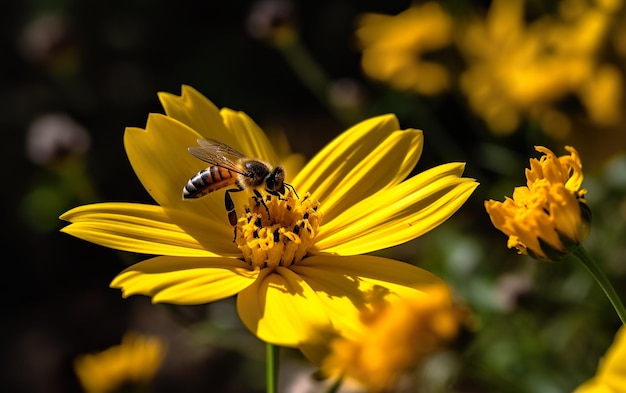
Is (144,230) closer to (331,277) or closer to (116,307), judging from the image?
(331,277)

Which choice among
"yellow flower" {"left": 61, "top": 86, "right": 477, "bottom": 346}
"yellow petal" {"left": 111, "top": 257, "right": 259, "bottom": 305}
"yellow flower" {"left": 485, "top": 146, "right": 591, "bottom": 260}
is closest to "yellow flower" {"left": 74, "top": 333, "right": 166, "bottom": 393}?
"yellow flower" {"left": 61, "top": 86, "right": 477, "bottom": 346}

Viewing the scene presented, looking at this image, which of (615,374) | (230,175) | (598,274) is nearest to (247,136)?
(230,175)

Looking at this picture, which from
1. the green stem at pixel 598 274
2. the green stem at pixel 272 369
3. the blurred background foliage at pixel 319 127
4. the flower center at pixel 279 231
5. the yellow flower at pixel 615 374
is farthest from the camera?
the blurred background foliage at pixel 319 127

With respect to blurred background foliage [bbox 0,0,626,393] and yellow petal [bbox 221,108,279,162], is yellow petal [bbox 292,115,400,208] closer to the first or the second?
yellow petal [bbox 221,108,279,162]

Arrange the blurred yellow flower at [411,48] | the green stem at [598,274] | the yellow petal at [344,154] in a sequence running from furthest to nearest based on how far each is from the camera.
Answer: the blurred yellow flower at [411,48], the yellow petal at [344,154], the green stem at [598,274]

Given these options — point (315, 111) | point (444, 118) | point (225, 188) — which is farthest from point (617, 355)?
point (315, 111)

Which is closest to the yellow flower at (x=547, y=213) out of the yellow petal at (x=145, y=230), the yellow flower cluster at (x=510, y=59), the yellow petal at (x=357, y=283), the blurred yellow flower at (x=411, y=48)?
the yellow petal at (x=357, y=283)

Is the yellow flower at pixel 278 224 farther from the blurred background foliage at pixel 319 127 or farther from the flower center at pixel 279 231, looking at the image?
the blurred background foliage at pixel 319 127
